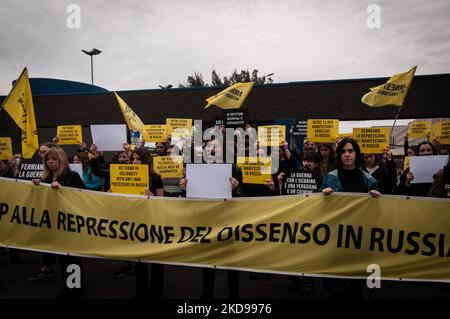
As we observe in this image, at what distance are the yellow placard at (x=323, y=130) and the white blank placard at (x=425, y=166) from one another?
1988 millimetres

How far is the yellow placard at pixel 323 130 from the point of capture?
6.61 meters

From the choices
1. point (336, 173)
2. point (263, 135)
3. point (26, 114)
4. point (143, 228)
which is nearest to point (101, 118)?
point (26, 114)

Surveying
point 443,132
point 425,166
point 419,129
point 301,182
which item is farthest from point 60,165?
point 419,129

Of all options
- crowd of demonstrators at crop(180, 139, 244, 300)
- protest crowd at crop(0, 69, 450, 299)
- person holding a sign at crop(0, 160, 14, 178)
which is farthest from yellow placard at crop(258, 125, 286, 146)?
person holding a sign at crop(0, 160, 14, 178)

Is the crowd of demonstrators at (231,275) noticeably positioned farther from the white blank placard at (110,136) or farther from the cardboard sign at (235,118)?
the cardboard sign at (235,118)

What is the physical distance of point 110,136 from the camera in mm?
6559

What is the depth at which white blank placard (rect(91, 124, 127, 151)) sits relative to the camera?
6523mm

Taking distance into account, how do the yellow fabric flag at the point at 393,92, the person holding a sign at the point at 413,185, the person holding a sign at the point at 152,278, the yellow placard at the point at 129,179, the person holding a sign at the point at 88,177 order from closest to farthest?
the person holding a sign at the point at 152,278 < the yellow placard at the point at 129,179 < the person holding a sign at the point at 413,185 < the person holding a sign at the point at 88,177 < the yellow fabric flag at the point at 393,92

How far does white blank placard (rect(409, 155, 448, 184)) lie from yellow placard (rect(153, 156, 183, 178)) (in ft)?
11.5

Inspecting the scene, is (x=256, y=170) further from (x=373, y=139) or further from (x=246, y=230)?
(x=373, y=139)

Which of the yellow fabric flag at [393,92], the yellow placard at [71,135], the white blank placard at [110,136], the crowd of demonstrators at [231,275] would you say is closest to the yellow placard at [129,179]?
the crowd of demonstrators at [231,275]
